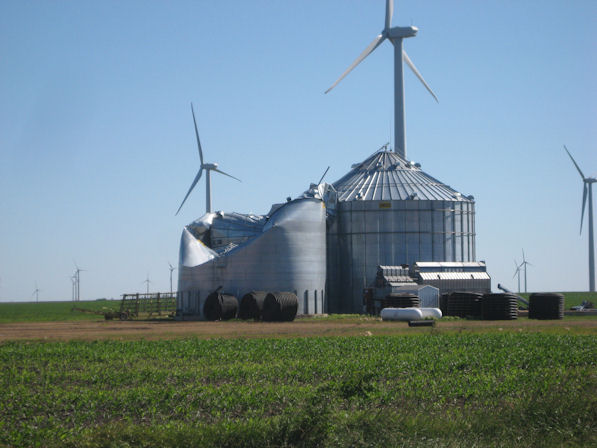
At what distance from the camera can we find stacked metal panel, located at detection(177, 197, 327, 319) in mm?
75625

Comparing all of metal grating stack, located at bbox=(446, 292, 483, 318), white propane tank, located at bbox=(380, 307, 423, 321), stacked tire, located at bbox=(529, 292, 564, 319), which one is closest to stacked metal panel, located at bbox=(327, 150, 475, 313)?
metal grating stack, located at bbox=(446, 292, 483, 318)

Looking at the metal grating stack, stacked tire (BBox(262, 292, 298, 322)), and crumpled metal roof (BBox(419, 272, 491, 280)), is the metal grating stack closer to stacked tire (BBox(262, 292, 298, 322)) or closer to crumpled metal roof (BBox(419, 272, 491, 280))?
crumpled metal roof (BBox(419, 272, 491, 280))

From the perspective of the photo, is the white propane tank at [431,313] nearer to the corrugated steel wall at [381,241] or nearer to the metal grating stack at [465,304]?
the metal grating stack at [465,304]

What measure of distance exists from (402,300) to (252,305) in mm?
13492

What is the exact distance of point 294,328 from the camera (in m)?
57.0

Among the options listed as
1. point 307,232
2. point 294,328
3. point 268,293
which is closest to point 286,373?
point 294,328

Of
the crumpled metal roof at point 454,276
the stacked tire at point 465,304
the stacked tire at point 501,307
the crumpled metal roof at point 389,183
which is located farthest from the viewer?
the crumpled metal roof at point 389,183

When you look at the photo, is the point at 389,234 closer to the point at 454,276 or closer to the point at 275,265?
the point at 454,276

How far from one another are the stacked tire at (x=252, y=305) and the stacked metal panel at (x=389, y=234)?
Result: 14.5 m

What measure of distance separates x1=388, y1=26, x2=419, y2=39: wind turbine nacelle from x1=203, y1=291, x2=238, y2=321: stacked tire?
44342 mm

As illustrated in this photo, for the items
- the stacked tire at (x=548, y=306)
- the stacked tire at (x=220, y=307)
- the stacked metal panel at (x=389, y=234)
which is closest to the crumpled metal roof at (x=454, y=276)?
the stacked metal panel at (x=389, y=234)

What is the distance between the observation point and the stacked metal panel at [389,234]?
84375 mm

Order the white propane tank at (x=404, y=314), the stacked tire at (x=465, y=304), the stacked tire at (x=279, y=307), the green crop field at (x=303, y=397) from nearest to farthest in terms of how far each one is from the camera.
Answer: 1. the green crop field at (x=303, y=397)
2. the white propane tank at (x=404, y=314)
3. the stacked tire at (x=279, y=307)
4. the stacked tire at (x=465, y=304)

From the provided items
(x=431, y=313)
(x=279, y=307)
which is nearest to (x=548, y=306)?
(x=431, y=313)
